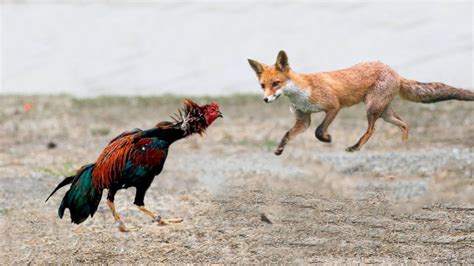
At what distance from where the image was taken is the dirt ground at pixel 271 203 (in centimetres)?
692

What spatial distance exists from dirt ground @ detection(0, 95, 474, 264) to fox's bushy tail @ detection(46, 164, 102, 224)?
1.41 metres

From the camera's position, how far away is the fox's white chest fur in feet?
15.9

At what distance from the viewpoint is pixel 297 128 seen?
4895mm

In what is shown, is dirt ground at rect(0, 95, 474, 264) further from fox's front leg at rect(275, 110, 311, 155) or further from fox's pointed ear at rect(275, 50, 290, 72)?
fox's pointed ear at rect(275, 50, 290, 72)

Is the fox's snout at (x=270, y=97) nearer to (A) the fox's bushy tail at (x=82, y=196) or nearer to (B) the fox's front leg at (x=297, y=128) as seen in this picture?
(B) the fox's front leg at (x=297, y=128)

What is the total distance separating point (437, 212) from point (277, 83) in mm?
3365

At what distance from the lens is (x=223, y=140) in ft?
46.9

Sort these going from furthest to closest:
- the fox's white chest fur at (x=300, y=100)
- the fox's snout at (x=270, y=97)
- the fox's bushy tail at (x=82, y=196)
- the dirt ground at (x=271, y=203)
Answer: the dirt ground at (x=271, y=203), the fox's bushy tail at (x=82, y=196), the fox's white chest fur at (x=300, y=100), the fox's snout at (x=270, y=97)

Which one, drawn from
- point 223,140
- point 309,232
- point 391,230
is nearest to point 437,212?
point 391,230

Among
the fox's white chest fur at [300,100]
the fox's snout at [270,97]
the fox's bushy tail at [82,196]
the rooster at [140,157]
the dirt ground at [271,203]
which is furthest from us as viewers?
the dirt ground at [271,203]

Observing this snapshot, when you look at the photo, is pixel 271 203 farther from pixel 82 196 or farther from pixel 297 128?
pixel 297 128

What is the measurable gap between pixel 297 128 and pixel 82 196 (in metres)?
1.74

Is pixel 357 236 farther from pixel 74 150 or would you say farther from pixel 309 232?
pixel 74 150

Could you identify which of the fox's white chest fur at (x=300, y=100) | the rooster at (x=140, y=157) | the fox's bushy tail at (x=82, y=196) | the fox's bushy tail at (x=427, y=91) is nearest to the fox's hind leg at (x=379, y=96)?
the fox's bushy tail at (x=427, y=91)
